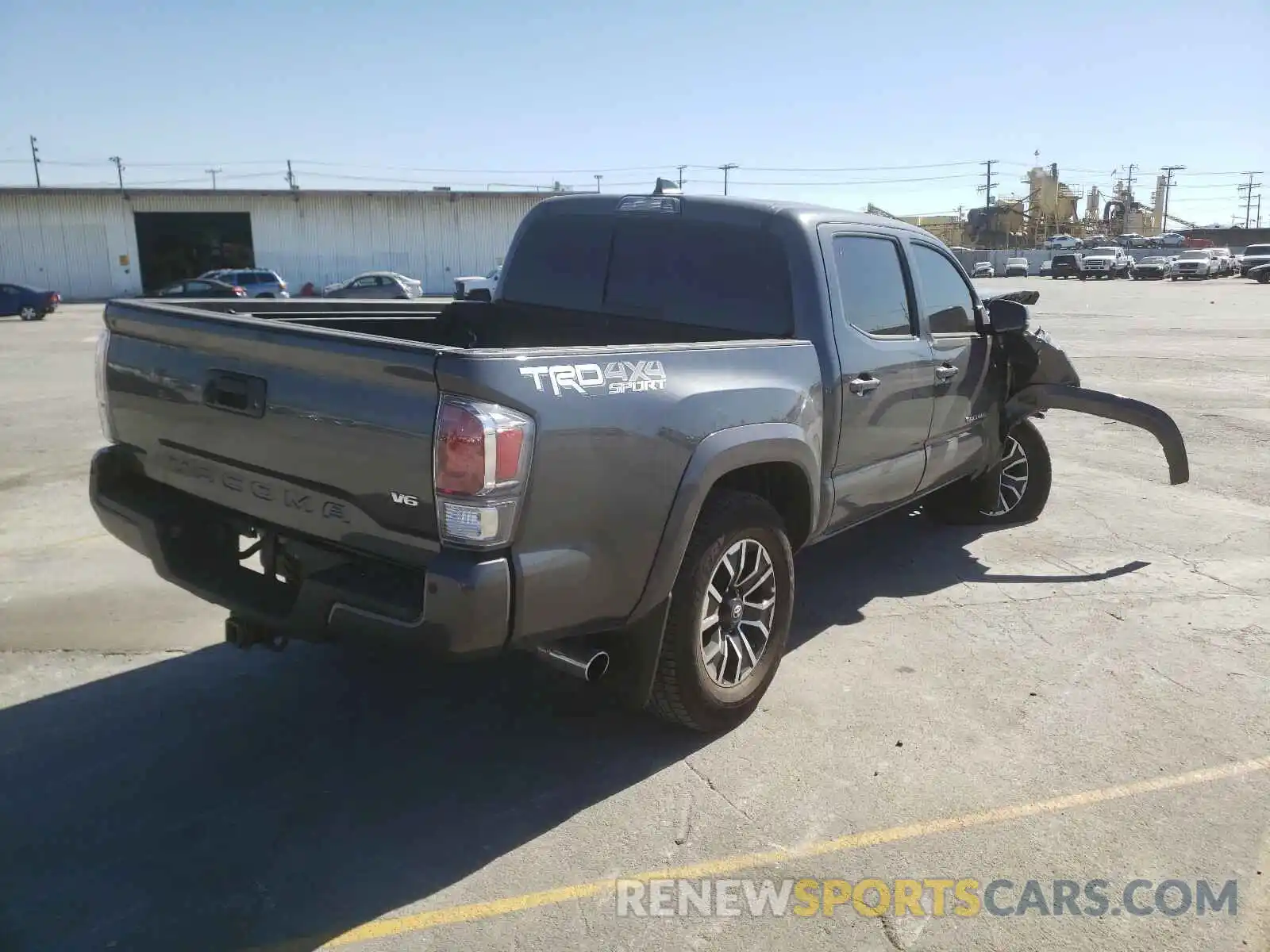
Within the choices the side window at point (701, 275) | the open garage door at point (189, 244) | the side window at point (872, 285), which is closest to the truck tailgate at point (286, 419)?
the side window at point (701, 275)

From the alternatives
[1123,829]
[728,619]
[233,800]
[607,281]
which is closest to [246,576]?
[233,800]

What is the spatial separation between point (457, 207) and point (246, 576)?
52.5 m

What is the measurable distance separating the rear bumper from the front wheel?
0.88 meters

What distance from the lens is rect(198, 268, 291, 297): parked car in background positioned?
109 ft

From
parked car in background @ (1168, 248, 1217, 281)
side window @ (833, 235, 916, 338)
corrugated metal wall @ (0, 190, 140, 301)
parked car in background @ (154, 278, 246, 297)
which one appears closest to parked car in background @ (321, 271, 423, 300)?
parked car in background @ (154, 278, 246, 297)

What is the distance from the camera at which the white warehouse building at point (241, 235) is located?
4819 centimetres

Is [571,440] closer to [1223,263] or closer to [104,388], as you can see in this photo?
[104,388]

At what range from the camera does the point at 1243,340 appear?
20.9 m

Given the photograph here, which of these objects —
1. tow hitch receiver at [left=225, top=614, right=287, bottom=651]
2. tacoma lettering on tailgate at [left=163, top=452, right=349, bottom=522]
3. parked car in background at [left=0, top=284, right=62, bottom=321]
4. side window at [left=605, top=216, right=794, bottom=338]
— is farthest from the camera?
parked car in background at [left=0, top=284, right=62, bottom=321]

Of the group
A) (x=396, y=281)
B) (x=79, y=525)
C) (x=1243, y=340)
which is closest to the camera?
(x=79, y=525)

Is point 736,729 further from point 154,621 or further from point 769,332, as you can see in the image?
point 154,621

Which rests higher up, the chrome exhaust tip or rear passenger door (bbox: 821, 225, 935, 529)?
rear passenger door (bbox: 821, 225, 935, 529)
